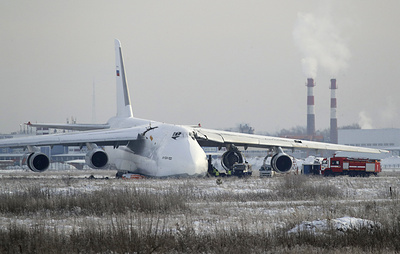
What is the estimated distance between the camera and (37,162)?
34906mm

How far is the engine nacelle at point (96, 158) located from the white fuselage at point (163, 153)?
73.6 inches

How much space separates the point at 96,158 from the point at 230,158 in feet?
27.5

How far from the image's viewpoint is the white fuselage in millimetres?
31719

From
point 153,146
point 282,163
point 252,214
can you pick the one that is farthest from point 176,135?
point 252,214

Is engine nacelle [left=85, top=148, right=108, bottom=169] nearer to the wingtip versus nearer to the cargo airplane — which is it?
the cargo airplane

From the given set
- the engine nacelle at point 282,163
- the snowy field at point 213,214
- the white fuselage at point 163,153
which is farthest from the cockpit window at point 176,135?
the snowy field at point 213,214

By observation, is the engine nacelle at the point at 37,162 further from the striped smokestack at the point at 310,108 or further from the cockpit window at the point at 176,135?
the striped smokestack at the point at 310,108

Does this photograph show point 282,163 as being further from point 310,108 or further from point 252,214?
point 310,108

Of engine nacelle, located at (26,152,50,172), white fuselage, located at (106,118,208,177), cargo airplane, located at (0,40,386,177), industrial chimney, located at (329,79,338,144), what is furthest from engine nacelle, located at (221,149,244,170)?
industrial chimney, located at (329,79,338,144)

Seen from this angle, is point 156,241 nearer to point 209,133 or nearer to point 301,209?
point 301,209

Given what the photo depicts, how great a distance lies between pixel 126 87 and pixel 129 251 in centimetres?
3615

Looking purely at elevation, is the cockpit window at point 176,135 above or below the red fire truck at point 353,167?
above

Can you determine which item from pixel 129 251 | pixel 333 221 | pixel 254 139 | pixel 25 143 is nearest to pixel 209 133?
pixel 254 139

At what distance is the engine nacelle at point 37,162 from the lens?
34781 millimetres
